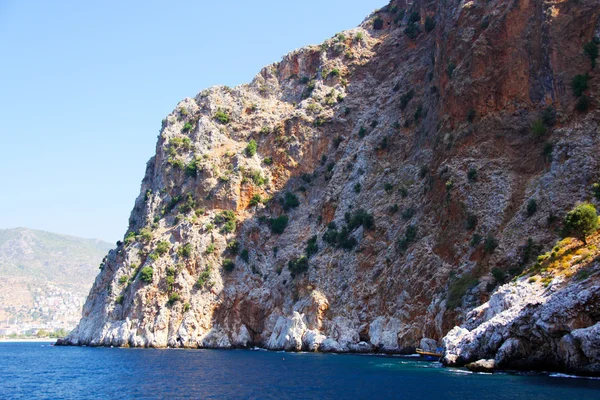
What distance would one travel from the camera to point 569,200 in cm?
4962

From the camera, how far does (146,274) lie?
7975 cm

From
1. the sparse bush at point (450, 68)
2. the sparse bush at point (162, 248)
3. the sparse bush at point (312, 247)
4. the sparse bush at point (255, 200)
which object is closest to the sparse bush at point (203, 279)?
Result: the sparse bush at point (162, 248)

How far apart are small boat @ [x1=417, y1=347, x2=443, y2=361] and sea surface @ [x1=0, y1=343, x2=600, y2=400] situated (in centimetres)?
175

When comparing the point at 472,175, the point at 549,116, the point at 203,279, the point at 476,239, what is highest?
the point at 549,116

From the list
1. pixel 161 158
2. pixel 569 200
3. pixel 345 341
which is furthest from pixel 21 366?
pixel 569 200

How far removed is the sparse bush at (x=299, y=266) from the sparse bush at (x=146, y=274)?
62.7 feet

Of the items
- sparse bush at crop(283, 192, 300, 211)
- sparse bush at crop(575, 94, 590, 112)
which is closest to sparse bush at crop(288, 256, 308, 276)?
sparse bush at crop(283, 192, 300, 211)

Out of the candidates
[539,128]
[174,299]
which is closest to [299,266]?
[174,299]

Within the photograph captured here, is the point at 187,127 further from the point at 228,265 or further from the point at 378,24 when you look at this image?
the point at 378,24

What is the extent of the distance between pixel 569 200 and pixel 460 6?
30.5 m

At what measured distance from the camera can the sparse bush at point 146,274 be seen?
7975 centimetres

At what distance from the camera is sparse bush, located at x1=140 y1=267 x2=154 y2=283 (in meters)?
79.8

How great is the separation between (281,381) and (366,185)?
42.3m

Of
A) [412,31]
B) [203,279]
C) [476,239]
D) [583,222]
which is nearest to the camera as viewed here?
[583,222]
